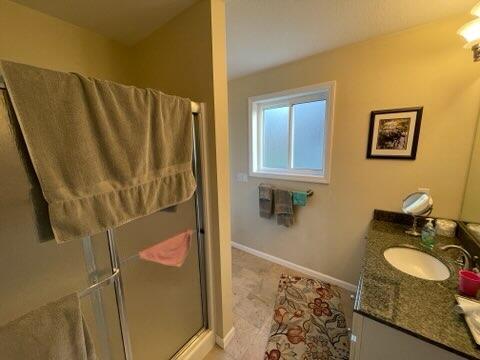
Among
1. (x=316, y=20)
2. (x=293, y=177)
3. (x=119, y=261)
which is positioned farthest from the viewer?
(x=293, y=177)

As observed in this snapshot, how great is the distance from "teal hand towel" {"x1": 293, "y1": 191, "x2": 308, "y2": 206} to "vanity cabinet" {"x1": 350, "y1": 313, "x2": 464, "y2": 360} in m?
1.24

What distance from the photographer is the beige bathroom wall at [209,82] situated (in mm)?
1092

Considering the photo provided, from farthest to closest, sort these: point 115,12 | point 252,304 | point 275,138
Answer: point 275,138, point 252,304, point 115,12

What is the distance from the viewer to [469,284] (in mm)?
820

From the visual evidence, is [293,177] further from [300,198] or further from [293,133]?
[293,133]

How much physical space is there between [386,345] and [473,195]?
3.94 ft

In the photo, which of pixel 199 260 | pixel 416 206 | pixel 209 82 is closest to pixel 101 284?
pixel 199 260

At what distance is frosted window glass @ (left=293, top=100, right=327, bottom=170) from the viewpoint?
195 cm

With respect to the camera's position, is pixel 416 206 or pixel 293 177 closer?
pixel 416 206

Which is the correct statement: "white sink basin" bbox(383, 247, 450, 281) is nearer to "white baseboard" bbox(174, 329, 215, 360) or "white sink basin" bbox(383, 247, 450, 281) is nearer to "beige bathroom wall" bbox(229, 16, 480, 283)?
"beige bathroom wall" bbox(229, 16, 480, 283)

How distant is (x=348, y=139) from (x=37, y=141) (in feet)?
6.37

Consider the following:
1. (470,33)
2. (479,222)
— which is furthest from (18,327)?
(470,33)

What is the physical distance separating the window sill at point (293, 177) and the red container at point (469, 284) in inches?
43.7

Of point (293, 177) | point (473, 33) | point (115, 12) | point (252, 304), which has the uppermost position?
point (115, 12)
